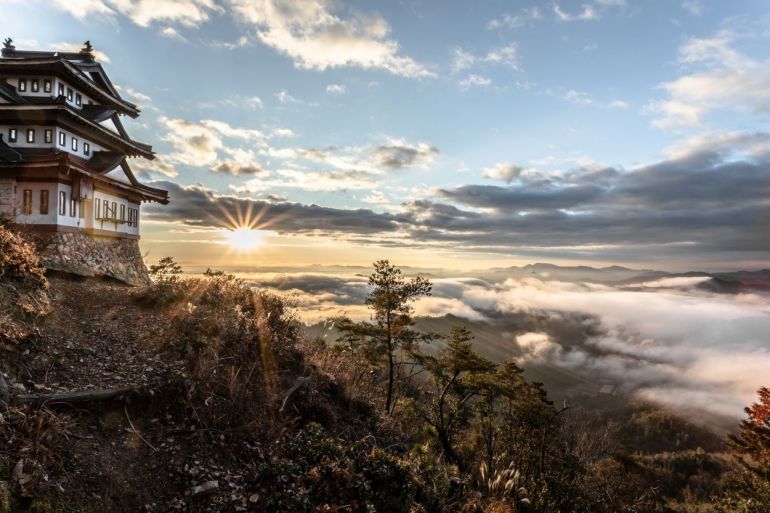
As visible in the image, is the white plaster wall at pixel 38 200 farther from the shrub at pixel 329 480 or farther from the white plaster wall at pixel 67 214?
the shrub at pixel 329 480

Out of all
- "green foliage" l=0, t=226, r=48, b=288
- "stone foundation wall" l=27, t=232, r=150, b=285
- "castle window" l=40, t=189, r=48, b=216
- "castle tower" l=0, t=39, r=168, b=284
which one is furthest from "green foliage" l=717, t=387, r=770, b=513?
"castle window" l=40, t=189, r=48, b=216

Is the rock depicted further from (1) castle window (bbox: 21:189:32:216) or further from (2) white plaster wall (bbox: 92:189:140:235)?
(2) white plaster wall (bbox: 92:189:140:235)

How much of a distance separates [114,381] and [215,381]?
1.87 m

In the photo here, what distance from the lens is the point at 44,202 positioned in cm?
1978

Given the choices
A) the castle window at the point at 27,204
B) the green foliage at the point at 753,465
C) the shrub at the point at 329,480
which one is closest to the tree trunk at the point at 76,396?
the shrub at the point at 329,480

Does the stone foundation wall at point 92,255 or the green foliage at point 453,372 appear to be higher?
the stone foundation wall at point 92,255

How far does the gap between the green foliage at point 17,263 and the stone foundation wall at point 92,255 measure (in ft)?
23.3

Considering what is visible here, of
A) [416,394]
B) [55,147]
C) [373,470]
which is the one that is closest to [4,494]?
[373,470]

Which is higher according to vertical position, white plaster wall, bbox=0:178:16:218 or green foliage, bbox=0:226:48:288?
white plaster wall, bbox=0:178:16:218

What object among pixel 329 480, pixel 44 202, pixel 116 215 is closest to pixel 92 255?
pixel 44 202

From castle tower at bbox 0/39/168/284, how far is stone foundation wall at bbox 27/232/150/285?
2.6 inches

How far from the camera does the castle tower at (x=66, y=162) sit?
Result: 19.5 meters

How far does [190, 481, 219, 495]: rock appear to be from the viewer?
6020 millimetres

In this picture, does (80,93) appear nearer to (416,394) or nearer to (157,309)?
(157,309)
